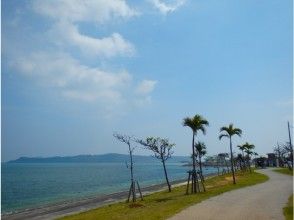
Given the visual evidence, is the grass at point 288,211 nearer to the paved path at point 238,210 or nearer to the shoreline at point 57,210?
the paved path at point 238,210

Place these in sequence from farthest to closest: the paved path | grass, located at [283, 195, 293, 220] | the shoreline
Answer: the shoreline → the paved path → grass, located at [283, 195, 293, 220]

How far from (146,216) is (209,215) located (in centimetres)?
342

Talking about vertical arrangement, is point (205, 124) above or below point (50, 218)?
above

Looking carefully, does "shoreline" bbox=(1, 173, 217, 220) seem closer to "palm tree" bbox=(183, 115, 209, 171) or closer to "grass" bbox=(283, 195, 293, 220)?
"palm tree" bbox=(183, 115, 209, 171)

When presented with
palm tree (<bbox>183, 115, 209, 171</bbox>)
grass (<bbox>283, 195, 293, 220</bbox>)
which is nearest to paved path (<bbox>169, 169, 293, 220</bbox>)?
grass (<bbox>283, 195, 293, 220</bbox>)

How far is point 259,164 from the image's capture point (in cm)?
13288

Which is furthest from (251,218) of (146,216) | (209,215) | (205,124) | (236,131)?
(236,131)

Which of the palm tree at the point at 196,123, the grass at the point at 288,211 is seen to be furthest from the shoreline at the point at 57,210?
the grass at the point at 288,211

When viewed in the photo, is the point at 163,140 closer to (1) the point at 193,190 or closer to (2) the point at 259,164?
(1) the point at 193,190

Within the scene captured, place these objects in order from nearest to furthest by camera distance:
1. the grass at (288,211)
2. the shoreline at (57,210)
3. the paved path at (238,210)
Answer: the grass at (288,211)
the paved path at (238,210)
the shoreline at (57,210)

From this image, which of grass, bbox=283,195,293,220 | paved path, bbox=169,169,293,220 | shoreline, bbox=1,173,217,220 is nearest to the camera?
grass, bbox=283,195,293,220

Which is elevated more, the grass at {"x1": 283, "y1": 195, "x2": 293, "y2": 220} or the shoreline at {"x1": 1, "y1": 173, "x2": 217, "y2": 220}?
the grass at {"x1": 283, "y1": 195, "x2": 293, "y2": 220}

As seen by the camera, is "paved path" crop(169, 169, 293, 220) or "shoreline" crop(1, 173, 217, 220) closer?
"paved path" crop(169, 169, 293, 220)

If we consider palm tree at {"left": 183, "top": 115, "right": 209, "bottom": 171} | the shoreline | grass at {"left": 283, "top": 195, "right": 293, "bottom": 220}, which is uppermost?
palm tree at {"left": 183, "top": 115, "right": 209, "bottom": 171}
